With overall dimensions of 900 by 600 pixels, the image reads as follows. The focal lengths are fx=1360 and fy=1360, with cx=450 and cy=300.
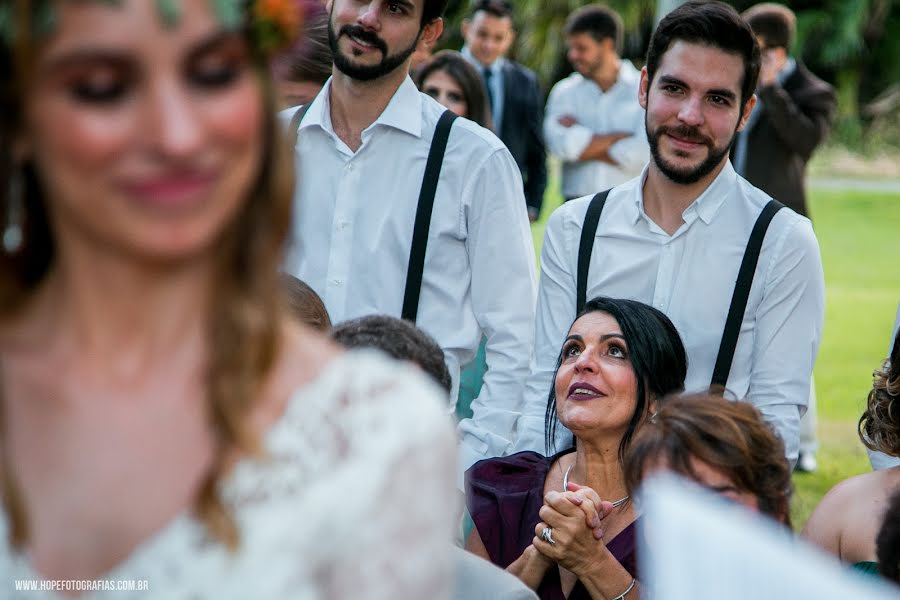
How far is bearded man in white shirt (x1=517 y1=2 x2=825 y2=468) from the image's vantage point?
12.4ft

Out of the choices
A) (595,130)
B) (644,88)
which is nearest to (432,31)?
(644,88)

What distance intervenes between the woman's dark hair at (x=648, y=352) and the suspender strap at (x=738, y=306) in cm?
16

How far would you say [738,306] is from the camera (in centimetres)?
381

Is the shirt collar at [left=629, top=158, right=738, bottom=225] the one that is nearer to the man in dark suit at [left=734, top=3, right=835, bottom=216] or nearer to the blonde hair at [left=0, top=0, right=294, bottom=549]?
the blonde hair at [left=0, top=0, right=294, bottom=549]

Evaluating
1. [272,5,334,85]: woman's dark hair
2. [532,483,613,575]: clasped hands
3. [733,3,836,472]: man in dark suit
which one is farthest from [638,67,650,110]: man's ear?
[733,3,836,472]: man in dark suit

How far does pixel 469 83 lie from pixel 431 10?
2.40 meters

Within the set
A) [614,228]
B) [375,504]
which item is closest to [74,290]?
[375,504]

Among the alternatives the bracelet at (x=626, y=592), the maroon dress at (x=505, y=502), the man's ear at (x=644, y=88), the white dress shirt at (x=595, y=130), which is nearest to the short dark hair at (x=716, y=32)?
the man's ear at (x=644, y=88)

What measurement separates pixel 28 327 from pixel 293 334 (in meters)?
0.32

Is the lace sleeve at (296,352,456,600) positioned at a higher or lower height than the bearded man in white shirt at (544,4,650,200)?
higher

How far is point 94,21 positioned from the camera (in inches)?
53.1

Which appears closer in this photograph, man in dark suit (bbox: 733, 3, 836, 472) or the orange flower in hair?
the orange flower in hair

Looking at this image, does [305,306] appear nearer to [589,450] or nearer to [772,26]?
[589,450]

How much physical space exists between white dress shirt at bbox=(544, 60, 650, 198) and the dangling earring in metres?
7.22
